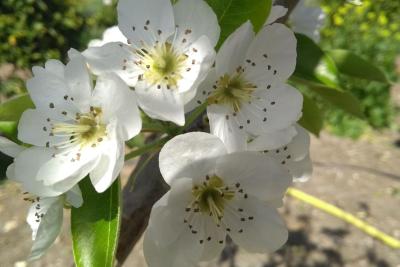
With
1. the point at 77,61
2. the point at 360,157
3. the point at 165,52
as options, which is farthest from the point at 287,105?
the point at 360,157

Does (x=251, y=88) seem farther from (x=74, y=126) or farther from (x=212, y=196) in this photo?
(x=74, y=126)

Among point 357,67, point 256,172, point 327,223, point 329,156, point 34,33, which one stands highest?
point 256,172

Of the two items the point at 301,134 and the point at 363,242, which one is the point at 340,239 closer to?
the point at 363,242

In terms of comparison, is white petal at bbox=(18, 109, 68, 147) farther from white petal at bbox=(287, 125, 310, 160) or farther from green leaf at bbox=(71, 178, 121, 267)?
white petal at bbox=(287, 125, 310, 160)

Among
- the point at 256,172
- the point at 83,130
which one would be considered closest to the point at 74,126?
the point at 83,130

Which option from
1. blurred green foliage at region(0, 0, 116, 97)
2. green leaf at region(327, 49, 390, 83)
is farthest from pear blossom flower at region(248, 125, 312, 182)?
blurred green foliage at region(0, 0, 116, 97)

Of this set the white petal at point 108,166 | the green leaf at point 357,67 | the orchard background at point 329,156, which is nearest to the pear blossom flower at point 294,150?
the white petal at point 108,166
